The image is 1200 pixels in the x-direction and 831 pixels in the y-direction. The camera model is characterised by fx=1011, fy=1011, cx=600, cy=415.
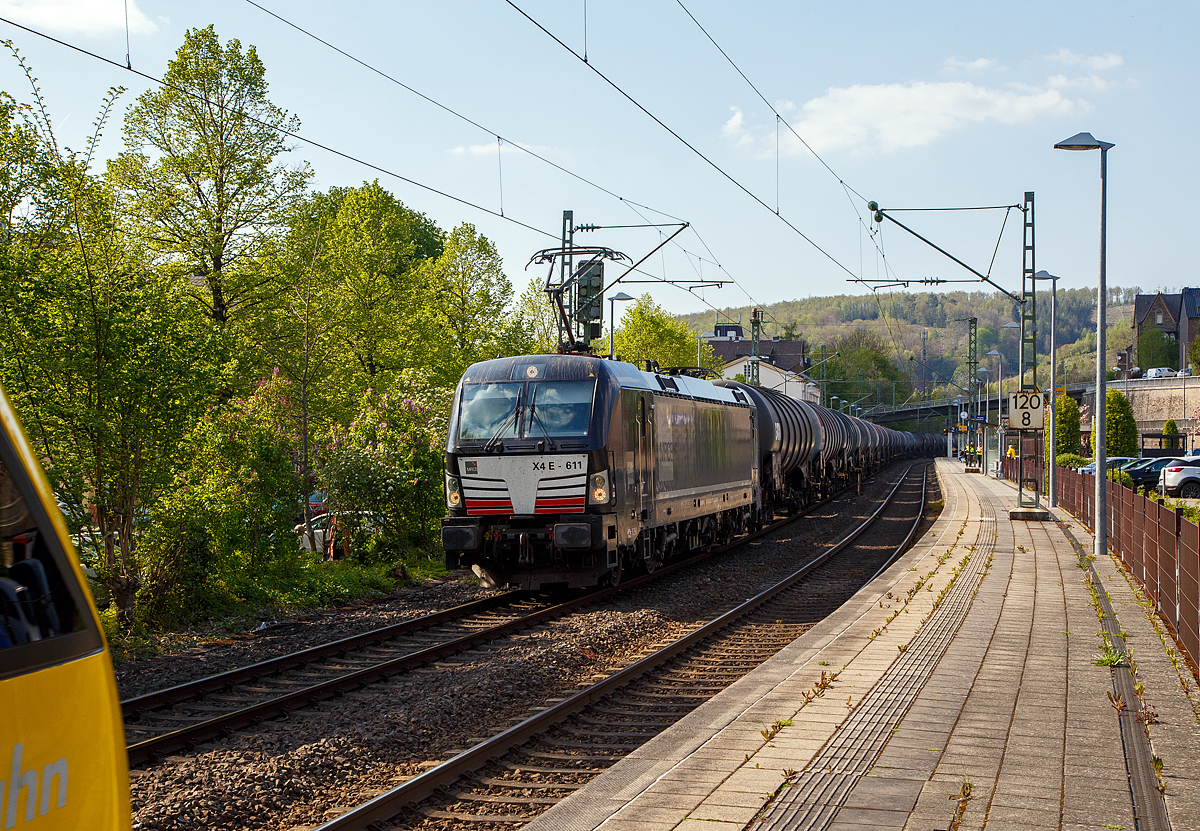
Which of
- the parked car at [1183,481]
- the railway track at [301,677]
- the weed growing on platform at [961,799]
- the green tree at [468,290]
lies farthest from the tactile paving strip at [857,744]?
the parked car at [1183,481]

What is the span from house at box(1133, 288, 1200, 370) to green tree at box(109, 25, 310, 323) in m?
98.5

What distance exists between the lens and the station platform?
5227 millimetres

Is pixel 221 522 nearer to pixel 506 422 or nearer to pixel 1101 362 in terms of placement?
pixel 506 422

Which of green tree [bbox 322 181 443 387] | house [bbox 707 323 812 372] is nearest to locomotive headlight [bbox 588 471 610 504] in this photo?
green tree [bbox 322 181 443 387]

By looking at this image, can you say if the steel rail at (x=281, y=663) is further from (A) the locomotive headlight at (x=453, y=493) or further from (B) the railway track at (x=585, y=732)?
(B) the railway track at (x=585, y=732)

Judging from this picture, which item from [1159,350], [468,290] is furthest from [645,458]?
[1159,350]

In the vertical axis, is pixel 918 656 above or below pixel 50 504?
below

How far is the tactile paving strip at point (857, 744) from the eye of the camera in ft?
17.1

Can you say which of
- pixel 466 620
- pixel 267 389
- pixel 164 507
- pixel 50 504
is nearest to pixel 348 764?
pixel 50 504

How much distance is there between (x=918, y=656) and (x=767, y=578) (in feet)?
→ 26.4

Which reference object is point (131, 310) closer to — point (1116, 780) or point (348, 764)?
point (348, 764)

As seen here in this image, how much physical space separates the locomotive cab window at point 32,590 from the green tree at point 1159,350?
123268 mm

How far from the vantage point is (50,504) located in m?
2.52

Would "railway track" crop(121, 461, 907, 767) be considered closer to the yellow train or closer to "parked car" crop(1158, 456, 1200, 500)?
the yellow train
